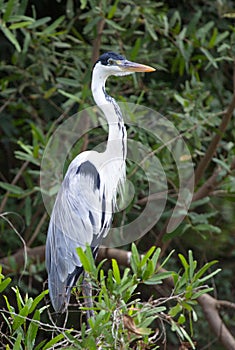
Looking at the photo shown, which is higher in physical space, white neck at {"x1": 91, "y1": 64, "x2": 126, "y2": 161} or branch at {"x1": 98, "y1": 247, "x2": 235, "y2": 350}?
white neck at {"x1": 91, "y1": 64, "x2": 126, "y2": 161}

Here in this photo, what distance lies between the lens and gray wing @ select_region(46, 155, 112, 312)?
7.54 ft

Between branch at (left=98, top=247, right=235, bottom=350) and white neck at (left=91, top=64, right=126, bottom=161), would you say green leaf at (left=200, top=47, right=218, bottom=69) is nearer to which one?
branch at (left=98, top=247, right=235, bottom=350)

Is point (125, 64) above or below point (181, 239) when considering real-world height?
above

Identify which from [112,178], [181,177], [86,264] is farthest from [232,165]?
[86,264]

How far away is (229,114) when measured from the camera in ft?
9.70

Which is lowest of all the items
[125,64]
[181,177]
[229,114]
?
[181,177]

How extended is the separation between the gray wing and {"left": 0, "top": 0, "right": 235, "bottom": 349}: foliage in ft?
1.67

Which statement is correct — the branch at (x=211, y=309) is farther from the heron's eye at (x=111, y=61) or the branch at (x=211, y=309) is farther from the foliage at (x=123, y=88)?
the heron's eye at (x=111, y=61)

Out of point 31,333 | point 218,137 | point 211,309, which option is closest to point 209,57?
point 218,137

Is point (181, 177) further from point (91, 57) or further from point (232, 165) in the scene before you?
point (91, 57)

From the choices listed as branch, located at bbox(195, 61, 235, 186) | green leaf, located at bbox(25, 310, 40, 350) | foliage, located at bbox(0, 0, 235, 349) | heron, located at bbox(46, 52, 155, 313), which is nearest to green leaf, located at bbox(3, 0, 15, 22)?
foliage, located at bbox(0, 0, 235, 349)

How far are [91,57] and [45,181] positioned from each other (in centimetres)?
59

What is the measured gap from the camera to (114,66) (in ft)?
7.25

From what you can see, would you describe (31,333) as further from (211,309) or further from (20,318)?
(211,309)
